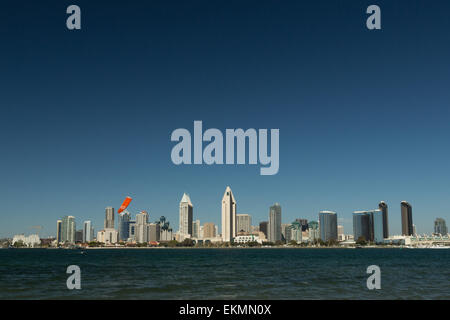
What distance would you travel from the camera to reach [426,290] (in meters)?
38.0
